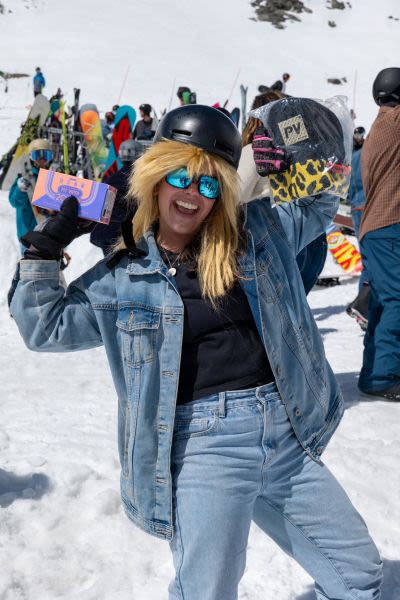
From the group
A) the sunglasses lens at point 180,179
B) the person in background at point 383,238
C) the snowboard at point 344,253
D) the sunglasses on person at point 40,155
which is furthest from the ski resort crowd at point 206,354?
the snowboard at point 344,253

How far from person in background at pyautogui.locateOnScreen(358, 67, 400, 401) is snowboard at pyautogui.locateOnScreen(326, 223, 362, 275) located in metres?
5.25

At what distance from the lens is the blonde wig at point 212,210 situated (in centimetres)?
190

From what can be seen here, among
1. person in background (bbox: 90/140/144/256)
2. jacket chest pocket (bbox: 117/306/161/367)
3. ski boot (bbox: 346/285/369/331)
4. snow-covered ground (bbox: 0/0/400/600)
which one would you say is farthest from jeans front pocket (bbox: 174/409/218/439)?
ski boot (bbox: 346/285/369/331)

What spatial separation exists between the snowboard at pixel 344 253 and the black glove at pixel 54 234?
8.36 m

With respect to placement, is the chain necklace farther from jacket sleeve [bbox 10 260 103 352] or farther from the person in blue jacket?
the person in blue jacket

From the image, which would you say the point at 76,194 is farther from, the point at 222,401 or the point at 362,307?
the point at 362,307

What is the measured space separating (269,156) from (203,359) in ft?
2.31

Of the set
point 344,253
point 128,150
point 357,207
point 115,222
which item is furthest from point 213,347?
point 344,253

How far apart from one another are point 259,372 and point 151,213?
22.8 inches

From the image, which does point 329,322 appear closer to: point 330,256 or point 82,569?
point 330,256

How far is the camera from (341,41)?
46.9 meters

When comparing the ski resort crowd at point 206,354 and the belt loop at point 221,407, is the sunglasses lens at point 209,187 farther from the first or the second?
the belt loop at point 221,407

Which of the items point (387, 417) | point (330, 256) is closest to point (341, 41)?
point (330, 256)

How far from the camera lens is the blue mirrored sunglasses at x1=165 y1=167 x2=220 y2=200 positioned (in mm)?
1900
